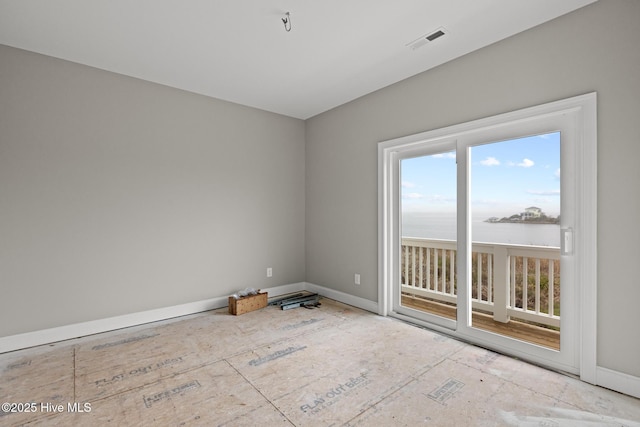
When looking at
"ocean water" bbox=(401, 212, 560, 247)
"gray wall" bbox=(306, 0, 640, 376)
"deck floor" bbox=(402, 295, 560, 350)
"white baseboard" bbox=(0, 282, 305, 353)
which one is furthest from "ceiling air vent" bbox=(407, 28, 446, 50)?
"white baseboard" bbox=(0, 282, 305, 353)

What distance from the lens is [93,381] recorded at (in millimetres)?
2145

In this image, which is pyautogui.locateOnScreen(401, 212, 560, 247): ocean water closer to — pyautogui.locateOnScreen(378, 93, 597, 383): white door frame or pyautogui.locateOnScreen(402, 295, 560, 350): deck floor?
pyautogui.locateOnScreen(378, 93, 597, 383): white door frame

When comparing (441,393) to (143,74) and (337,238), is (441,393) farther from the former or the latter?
(143,74)

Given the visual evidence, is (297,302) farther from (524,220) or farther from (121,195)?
(524,220)

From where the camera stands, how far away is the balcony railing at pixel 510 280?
9.50 feet

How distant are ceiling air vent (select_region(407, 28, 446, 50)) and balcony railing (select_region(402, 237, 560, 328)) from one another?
2.09 m

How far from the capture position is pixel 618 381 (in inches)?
78.6

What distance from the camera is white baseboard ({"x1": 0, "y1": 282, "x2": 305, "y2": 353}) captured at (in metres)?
2.63

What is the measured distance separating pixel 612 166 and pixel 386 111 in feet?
6.78

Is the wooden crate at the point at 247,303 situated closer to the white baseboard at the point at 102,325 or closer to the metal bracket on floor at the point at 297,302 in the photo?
the metal bracket on floor at the point at 297,302

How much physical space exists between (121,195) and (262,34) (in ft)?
7.11

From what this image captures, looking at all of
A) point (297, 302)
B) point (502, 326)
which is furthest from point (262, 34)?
point (502, 326)

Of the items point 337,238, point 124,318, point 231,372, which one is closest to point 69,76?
point 124,318

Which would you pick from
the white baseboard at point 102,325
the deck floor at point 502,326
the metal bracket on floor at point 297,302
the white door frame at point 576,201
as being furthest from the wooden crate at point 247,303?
the white door frame at point 576,201
